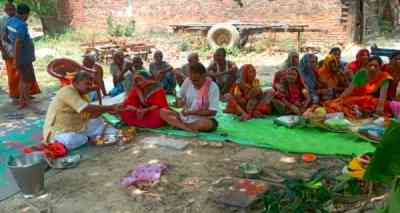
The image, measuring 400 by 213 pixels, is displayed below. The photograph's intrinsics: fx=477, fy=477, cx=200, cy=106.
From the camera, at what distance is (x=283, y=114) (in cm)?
587

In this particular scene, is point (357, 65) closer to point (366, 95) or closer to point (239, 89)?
point (366, 95)

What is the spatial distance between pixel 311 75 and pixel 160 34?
29.0ft

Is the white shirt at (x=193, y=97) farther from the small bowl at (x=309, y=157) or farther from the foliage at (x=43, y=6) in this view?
the foliage at (x=43, y=6)

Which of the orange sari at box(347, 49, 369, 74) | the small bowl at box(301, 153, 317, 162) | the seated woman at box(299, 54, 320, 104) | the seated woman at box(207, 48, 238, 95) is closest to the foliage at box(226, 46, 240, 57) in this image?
the seated woman at box(207, 48, 238, 95)

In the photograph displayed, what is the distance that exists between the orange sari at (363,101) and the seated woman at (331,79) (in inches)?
13.9

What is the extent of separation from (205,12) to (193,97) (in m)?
8.79

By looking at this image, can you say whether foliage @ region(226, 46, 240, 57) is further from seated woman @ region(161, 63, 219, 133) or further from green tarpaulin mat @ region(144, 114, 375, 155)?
seated woman @ region(161, 63, 219, 133)

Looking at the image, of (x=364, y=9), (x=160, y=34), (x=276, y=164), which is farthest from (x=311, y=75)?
(x=160, y=34)

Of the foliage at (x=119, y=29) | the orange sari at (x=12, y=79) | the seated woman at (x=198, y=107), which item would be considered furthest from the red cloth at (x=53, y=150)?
the foliage at (x=119, y=29)

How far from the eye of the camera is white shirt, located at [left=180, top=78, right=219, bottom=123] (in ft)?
17.5

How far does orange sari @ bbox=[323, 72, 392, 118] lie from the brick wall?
6876 mm

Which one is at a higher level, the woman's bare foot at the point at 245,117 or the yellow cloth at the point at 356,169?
the yellow cloth at the point at 356,169

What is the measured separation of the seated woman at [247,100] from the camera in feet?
19.2

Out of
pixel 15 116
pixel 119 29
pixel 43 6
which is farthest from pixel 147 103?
pixel 43 6
